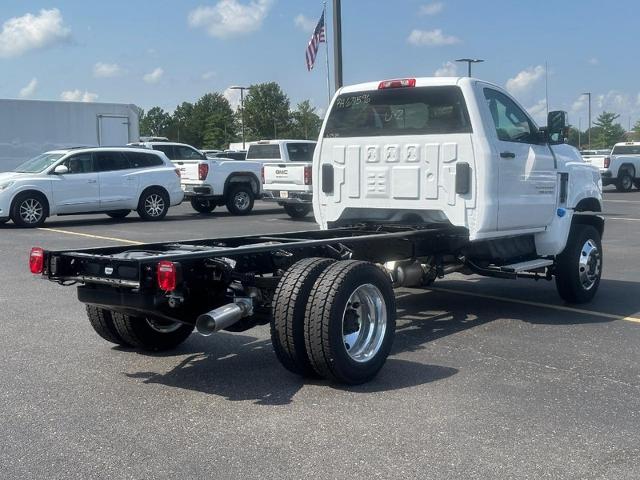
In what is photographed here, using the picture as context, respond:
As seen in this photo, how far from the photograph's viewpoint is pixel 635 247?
13.8 m

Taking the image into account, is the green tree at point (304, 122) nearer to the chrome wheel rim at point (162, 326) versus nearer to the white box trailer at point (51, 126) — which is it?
the white box trailer at point (51, 126)

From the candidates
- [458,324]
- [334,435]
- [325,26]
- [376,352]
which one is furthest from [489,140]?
[325,26]

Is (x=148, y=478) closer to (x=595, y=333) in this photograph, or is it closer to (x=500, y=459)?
(x=500, y=459)

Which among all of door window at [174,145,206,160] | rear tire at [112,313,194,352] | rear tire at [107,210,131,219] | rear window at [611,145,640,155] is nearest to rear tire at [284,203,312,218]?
rear tire at [107,210,131,219]

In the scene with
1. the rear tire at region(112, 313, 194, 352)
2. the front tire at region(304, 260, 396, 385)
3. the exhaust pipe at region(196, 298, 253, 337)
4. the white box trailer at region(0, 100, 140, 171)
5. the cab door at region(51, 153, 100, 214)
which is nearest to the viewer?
the exhaust pipe at region(196, 298, 253, 337)

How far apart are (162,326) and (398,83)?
329cm

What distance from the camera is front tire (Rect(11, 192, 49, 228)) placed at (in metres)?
17.5

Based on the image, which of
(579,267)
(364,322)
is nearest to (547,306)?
(579,267)

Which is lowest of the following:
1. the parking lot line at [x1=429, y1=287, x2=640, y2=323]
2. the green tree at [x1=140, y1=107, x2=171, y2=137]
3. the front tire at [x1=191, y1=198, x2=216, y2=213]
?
the parking lot line at [x1=429, y1=287, x2=640, y2=323]

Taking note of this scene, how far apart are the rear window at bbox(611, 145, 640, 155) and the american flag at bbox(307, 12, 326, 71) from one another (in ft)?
52.6

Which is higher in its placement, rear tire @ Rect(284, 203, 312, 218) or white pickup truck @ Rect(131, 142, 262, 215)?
white pickup truck @ Rect(131, 142, 262, 215)

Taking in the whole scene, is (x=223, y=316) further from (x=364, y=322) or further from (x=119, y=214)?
(x=119, y=214)

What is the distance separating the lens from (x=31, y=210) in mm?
17656

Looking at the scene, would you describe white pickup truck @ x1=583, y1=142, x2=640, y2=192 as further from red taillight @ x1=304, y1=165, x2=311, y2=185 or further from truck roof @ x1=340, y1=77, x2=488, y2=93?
truck roof @ x1=340, y1=77, x2=488, y2=93
